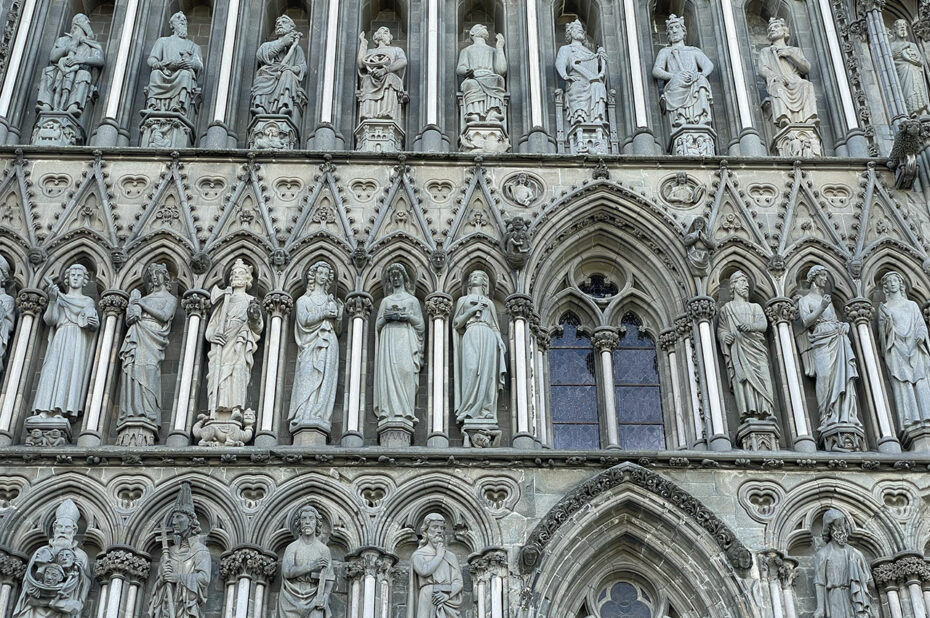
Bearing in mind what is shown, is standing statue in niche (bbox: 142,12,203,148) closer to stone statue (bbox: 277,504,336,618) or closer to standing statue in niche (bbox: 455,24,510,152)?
standing statue in niche (bbox: 455,24,510,152)

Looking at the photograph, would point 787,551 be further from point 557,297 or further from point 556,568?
point 557,297

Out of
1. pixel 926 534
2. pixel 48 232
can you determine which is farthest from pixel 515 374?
pixel 48 232

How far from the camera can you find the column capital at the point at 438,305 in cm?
1487

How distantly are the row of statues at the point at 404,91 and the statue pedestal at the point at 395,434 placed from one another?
11.6 feet

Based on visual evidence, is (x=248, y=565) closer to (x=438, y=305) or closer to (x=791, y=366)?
(x=438, y=305)

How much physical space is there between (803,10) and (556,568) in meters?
8.14

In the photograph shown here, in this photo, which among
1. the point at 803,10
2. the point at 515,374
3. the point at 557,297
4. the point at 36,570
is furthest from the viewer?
the point at 803,10

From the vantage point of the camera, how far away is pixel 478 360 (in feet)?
47.3

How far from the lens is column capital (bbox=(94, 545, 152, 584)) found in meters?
13.0

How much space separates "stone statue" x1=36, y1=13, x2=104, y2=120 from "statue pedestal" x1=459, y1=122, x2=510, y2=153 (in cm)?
421

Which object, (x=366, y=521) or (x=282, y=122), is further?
(x=282, y=122)

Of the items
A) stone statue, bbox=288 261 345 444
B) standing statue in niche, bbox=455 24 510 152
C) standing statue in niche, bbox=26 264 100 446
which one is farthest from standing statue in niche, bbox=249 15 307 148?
standing statue in niche, bbox=26 264 100 446

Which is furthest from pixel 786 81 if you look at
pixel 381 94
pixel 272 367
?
pixel 272 367

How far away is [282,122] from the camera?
1631 centimetres
